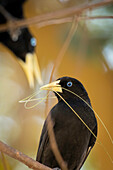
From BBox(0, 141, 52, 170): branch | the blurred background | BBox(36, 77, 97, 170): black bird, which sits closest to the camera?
BBox(0, 141, 52, 170): branch

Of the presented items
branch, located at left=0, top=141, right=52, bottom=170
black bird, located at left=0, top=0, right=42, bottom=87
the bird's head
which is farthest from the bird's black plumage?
branch, located at left=0, top=141, right=52, bottom=170

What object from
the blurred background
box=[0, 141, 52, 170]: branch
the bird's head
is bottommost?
box=[0, 141, 52, 170]: branch

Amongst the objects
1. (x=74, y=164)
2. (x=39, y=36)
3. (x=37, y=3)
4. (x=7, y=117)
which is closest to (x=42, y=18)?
(x=74, y=164)

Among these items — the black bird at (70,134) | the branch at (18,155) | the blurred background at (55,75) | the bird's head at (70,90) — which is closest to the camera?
the branch at (18,155)

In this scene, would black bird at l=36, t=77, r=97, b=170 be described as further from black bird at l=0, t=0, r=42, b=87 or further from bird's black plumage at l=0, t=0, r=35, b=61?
bird's black plumage at l=0, t=0, r=35, b=61

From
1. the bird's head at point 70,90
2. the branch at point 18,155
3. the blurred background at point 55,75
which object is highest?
the blurred background at point 55,75

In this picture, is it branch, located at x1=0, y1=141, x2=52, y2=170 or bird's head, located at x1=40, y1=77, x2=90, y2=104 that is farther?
bird's head, located at x1=40, y1=77, x2=90, y2=104

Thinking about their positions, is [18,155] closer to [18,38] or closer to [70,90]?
[70,90]

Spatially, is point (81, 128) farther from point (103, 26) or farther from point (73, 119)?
point (103, 26)

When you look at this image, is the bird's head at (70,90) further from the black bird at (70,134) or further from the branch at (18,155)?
the branch at (18,155)

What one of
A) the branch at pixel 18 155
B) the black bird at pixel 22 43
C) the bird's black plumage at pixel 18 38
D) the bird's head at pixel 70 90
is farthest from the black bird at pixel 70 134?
the bird's black plumage at pixel 18 38
